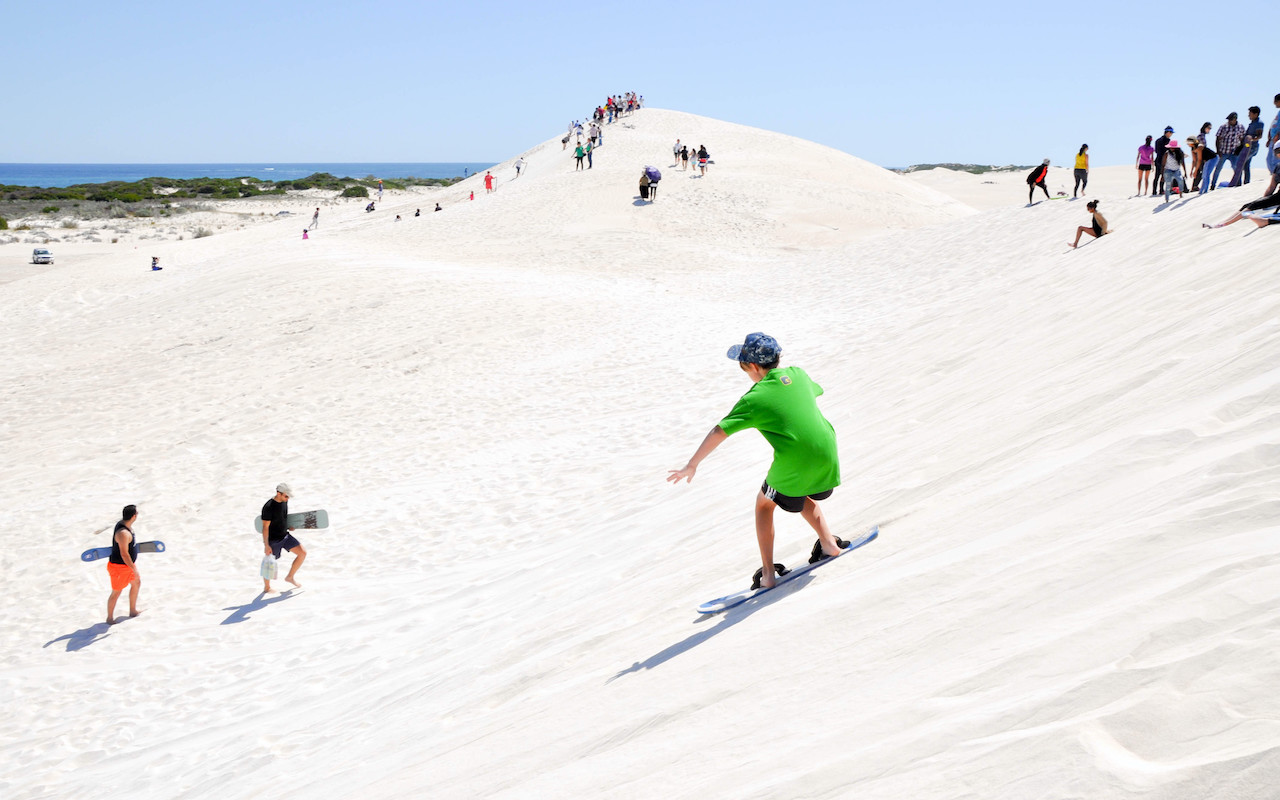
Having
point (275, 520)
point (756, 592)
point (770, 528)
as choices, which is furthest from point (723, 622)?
point (275, 520)

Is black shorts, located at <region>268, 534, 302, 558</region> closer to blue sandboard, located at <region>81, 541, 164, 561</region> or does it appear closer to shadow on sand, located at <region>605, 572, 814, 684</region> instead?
blue sandboard, located at <region>81, 541, 164, 561</region>

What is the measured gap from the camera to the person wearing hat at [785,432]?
4020 millimetres

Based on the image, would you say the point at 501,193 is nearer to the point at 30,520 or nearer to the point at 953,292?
the point at 953,292

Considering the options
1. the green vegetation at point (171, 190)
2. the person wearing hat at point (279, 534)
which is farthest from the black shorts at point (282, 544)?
the green vegetation at point (171, 190)

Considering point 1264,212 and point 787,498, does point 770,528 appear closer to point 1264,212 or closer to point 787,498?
point 787,498

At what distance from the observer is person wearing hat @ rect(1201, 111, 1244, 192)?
13.2 metres

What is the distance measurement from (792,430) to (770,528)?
24.1 inches

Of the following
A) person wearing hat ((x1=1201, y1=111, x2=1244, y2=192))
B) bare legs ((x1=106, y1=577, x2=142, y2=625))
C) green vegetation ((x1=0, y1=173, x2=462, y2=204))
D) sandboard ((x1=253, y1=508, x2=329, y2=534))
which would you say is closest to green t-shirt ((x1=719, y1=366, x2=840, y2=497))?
sandboard ((x1=253, y1=508, x2=329, y2=534))

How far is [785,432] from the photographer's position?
4.10m

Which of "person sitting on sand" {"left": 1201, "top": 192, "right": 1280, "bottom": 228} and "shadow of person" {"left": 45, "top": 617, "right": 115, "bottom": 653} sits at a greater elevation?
"person sitting on sand" {"left": 1201, "top": 192, "right": 1280, "bottom": 228}

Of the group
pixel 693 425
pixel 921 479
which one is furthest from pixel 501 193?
pixel 921 479

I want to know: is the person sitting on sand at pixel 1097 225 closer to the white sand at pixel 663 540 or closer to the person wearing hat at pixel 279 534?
the white sand at pixel 663 540

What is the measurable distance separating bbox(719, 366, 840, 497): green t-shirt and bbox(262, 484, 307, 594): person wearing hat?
6.25 meters

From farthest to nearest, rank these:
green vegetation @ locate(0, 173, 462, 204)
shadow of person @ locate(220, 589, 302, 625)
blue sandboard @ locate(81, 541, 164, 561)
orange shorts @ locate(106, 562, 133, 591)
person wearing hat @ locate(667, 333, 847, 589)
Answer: green vegetation @ locate(0, 173, 462, 204)
blue sandboard @ locate(81, 541, 164, 561)
orange shorts @ locate(106, 562, 133, 591)
shadow of person @ locate(220, 589, 302, 625)
person wearing hat @ locate(667, 333, 847, 589)
